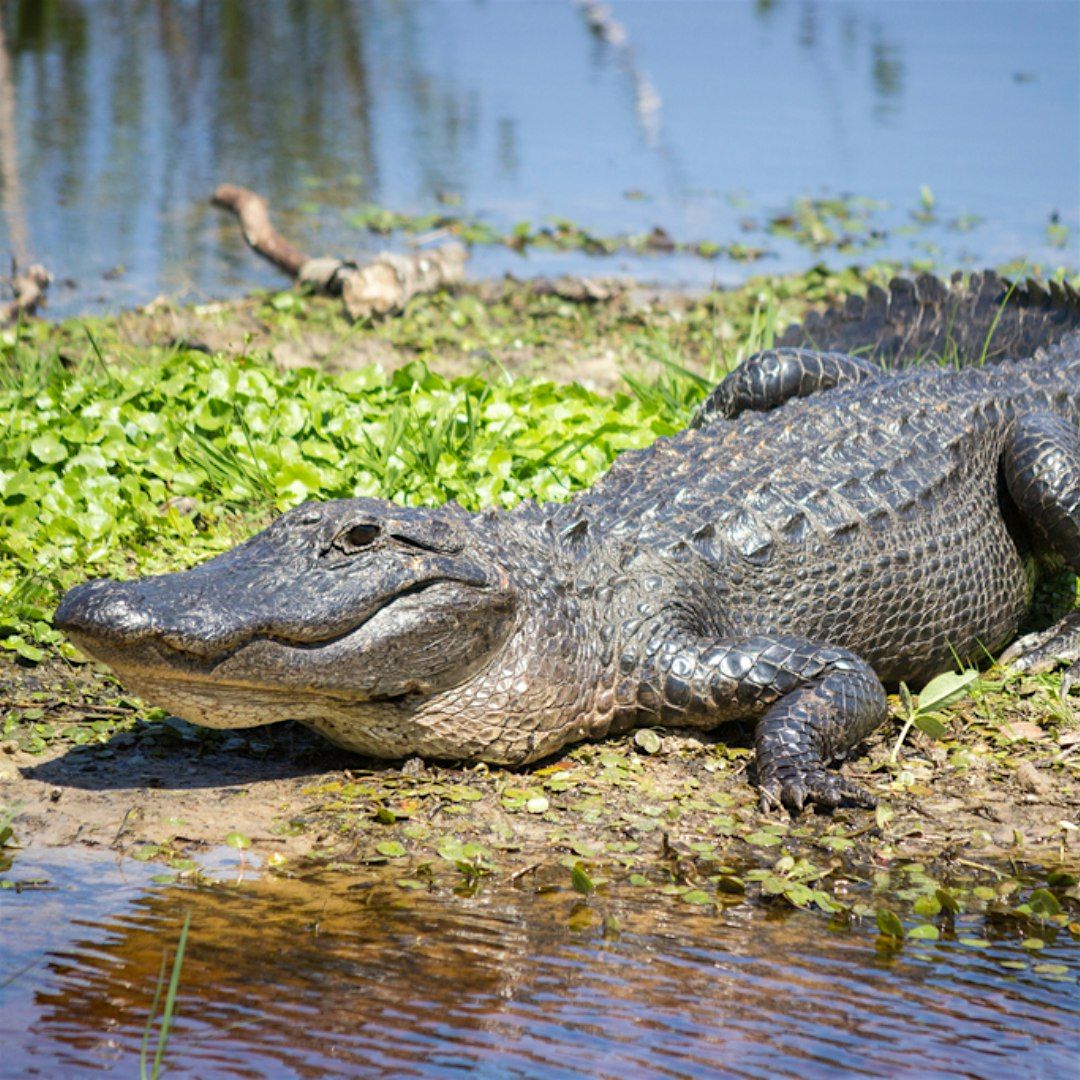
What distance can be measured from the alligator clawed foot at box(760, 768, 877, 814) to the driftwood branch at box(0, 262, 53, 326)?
579cm

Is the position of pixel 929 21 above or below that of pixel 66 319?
above

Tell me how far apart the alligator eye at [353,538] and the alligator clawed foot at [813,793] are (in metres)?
1.28

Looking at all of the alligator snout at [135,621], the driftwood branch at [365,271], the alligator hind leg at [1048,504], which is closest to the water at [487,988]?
the alligator snout at [135,621]

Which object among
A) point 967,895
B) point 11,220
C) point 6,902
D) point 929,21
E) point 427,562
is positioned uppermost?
point 929,21

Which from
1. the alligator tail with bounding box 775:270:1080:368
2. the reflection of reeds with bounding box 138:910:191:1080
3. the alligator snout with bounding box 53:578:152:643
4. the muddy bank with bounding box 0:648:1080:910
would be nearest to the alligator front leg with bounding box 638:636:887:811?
the muddy bank with bounding box 0:648:1080:910

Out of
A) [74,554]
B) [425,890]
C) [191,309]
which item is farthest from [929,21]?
[425,890]

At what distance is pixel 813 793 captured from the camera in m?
4.21

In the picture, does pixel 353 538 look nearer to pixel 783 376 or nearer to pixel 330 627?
pixel 330 627

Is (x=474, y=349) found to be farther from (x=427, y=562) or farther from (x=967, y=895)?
(x=967, y=895)

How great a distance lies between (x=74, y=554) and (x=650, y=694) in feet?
7.46

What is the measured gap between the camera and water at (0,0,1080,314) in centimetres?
1150

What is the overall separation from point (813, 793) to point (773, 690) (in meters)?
0.46

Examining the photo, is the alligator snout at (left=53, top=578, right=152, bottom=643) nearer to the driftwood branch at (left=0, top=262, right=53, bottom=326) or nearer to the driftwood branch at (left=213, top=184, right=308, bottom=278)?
the driftwood branch at (left=0, top=262, right=53, bottom=326)

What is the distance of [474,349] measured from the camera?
842 centimetres
